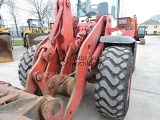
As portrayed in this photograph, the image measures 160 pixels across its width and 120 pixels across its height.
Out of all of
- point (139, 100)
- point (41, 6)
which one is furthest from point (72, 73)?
point (41, 6)

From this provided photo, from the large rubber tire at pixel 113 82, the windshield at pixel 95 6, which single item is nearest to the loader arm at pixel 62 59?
the large rubber tire at pixel 113 82

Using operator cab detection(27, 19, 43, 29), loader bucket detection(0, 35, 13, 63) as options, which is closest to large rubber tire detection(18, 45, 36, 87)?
loader bucket detection(0, 35, 13, 63)

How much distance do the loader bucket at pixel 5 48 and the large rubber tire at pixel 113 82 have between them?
17.9ft

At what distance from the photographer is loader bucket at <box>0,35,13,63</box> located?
260 inches

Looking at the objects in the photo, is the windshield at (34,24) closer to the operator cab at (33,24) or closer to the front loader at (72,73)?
the operator cab at (33,24)

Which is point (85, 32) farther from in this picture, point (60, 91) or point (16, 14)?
point (16, 14)

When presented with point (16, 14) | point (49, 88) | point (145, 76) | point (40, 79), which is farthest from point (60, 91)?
point (16, 14)

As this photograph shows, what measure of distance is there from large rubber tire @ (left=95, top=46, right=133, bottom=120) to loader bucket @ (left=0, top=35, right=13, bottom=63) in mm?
5459

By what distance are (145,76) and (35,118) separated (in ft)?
13.6

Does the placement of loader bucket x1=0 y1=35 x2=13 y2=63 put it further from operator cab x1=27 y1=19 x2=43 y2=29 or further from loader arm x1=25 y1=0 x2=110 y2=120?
operator cab x1=27 y1=19 x2=43 y2=29

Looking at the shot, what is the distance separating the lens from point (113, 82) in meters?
2.13

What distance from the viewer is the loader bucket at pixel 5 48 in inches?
260

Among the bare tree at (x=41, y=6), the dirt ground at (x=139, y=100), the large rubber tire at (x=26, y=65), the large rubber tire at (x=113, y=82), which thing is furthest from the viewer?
the bare tree at (x=41, y=6)

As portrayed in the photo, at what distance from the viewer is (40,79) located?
1938mm
